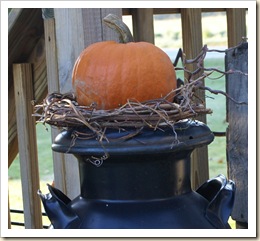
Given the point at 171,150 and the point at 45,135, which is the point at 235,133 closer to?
the point at 171,150

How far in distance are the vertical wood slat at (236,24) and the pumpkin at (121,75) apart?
1300 mm

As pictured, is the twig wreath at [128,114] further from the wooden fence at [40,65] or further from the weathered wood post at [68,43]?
the wooden fence at [40,65]

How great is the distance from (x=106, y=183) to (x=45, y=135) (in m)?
7.54

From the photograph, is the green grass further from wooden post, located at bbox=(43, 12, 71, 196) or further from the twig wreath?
the twig wreath

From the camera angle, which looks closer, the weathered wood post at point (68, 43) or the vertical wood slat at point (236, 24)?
the weathered wood post at point (68, 43)

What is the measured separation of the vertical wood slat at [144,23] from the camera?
2646 millimetres

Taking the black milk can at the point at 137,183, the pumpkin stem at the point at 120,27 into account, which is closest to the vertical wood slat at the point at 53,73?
the pumpkin stem at the point at 120,27

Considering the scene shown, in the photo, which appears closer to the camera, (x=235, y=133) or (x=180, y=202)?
(x=180, y=202)

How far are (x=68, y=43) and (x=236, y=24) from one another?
1.02m

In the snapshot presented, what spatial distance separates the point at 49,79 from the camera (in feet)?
7.90

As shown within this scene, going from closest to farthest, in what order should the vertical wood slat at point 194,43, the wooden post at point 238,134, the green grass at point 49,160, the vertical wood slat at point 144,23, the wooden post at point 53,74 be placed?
the wooden post at point 53,74, the wooden post at point 238,134, the vertical wood slat at point 144,23, the vertical wood slat at point 194,43, the green grass at point 49,160

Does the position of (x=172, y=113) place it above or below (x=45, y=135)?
above

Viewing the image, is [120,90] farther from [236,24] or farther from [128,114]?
[236,24]

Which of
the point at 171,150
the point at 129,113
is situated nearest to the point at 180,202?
the point at 171,150
